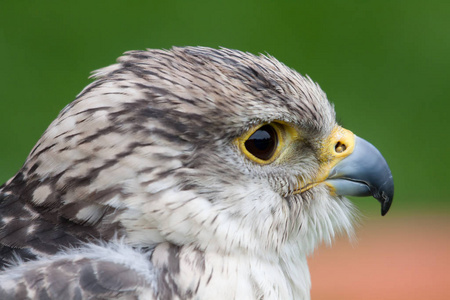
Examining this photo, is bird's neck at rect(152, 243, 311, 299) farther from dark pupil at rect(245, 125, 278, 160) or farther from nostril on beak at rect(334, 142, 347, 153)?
nostril on beak at rect(334, 142, 347, 153)

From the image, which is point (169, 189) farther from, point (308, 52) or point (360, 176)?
point (308, 52)

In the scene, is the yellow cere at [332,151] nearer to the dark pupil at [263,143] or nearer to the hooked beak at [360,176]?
the hooked beak at [360,176]

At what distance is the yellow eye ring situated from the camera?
3.48m

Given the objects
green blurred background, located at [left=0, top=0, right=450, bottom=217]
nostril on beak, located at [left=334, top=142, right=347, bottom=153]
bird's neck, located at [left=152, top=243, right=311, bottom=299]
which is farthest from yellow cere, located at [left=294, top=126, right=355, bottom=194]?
green blurred background, located at [left=0, top=0, right=450, bottom=217]

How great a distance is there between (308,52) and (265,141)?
21.8 ft

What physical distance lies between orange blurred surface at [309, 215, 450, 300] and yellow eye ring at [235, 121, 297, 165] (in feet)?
11.4

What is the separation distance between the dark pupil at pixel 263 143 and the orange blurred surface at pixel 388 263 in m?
3.54

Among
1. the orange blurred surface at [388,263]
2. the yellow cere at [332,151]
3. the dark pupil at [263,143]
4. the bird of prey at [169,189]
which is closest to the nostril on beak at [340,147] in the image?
the yellow cere at [332,151]

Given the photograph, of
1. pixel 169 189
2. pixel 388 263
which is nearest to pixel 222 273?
pixel 169 189

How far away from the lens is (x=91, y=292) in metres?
3.03

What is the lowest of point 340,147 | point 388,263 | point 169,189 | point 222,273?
point 388,263

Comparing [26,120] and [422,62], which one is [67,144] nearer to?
[26,120]

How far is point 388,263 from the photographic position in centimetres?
781

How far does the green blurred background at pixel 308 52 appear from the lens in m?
9.30
